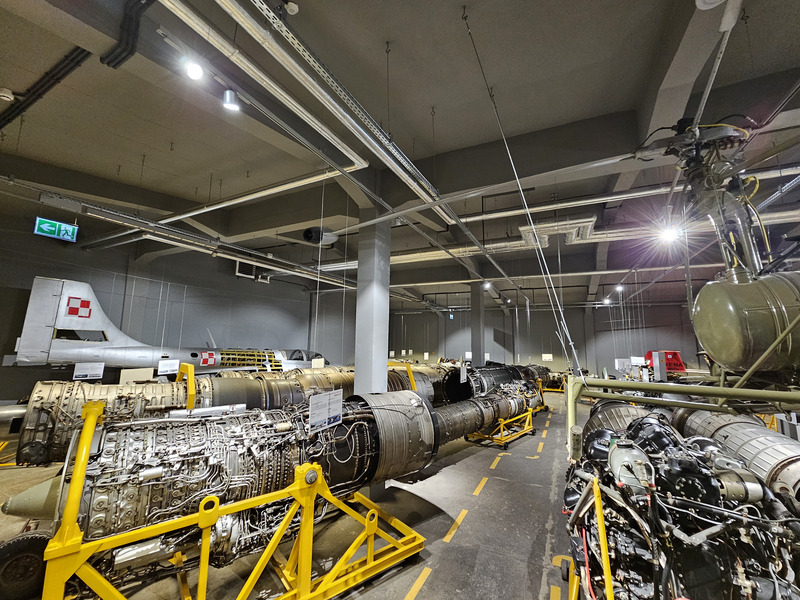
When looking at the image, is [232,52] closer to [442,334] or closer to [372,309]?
[372,309]

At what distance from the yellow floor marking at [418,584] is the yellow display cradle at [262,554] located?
0.19m

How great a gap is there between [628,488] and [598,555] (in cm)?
50

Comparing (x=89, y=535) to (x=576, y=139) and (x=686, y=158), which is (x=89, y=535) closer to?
(x=686, y=158)

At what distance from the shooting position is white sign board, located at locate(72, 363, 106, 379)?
497 cm

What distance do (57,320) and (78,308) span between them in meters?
0.33

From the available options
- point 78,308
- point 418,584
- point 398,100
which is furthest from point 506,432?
point 78,308

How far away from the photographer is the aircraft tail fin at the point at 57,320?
201 inches

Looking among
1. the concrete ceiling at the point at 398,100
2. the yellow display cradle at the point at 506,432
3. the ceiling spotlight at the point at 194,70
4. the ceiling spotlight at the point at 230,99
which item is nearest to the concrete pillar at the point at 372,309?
the concrete ceiling at the point at 398,100

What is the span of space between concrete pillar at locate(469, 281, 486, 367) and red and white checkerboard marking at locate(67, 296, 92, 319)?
970 cm

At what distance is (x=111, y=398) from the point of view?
3.63 m

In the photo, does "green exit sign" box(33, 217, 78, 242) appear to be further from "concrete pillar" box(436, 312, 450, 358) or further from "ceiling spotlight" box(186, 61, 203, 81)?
"concrete pillar" box(436, 312, 450, 358)

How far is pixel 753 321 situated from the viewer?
5.29 feet

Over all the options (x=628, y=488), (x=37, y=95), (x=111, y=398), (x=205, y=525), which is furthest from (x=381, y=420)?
(x=37, y=95)

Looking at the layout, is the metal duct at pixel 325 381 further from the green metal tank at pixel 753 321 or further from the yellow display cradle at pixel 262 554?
the green metal tank at pixel 753 321
